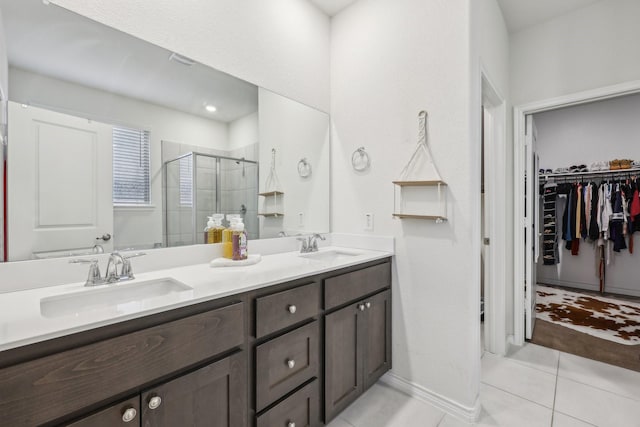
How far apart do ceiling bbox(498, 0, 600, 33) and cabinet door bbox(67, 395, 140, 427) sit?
318 cm

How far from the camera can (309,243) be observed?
81.8 inches

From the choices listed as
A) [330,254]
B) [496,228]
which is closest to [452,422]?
[330,254]

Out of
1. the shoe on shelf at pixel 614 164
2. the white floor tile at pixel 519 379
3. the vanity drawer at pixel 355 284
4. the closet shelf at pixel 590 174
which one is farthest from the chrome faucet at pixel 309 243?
the shoe on shelf at pixel 614 164

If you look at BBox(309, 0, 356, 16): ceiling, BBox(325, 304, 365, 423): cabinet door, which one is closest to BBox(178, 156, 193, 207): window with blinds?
BBox(325, 304, 365, 423): cabinet door

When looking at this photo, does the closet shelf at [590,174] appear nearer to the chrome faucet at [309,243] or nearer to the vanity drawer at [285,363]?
the chrome faucet at [309,243]

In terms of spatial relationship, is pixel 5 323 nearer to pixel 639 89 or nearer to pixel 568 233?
pixel 639 89

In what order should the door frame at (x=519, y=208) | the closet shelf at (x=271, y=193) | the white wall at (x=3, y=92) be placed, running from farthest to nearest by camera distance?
the door frame at (x=519, y=208) → the closet shelf at (x=271, y=193) → the white wall at (x=3, y=92)

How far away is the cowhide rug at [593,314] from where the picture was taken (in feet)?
9.02

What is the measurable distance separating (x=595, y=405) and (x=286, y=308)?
1.98m

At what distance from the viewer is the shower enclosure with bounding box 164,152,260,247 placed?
5.02 feet

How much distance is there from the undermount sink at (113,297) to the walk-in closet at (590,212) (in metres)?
3.65

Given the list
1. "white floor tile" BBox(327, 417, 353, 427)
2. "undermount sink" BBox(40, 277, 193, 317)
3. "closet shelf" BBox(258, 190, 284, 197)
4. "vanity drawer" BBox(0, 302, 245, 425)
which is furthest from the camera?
"closet shelf" BBox(258, 190, 284, 197)

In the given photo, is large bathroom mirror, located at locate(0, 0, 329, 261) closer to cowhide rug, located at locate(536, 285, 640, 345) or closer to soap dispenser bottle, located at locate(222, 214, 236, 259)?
soap dispenser bottle, located at locate(222, 214, 236, 259)

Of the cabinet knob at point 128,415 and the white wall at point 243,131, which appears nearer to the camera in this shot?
the cabinet knob at point 128,415
